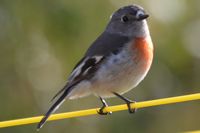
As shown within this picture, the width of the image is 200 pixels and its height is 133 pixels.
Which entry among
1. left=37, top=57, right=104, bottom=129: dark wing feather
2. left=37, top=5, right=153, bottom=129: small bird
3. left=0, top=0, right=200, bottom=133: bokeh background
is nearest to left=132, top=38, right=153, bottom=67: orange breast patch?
left=37, top=5, right=153, bottom=129: small bird

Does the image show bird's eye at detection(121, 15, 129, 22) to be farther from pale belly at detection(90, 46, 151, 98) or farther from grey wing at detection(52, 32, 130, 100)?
pale belly at detection(90, 46, 151, 98)

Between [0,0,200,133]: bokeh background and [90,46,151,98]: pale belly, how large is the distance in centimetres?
135

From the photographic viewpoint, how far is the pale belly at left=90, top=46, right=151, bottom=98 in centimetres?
711

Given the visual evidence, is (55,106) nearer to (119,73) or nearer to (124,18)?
(119,73)

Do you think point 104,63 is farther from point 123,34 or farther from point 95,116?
point 95,116

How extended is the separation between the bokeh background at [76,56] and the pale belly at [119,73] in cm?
135

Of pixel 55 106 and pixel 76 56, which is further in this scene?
pixel 76 56

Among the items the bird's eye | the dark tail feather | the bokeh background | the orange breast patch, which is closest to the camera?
the dark tail feather

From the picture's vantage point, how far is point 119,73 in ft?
23.3

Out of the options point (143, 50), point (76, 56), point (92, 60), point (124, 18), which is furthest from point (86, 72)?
point (76, 56)

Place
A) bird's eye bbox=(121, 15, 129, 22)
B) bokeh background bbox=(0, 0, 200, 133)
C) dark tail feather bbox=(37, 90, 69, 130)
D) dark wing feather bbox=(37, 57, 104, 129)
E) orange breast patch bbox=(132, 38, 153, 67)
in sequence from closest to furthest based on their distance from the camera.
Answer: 1. dark tail feather bbox=(37, 90, 69, 130)
2. dark wing feather bbox=(37, 57, 104, 129)
3. orange breast patch bbox=(132, 38, 153, 67)
4. bird's eye bbox=(121, 15, 129, 22)
5. bokeh background bbox=(0, 0, 200, 133)

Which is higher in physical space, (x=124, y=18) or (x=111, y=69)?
(x=124, y=18)

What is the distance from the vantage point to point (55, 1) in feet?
27.6

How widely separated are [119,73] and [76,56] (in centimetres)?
148
